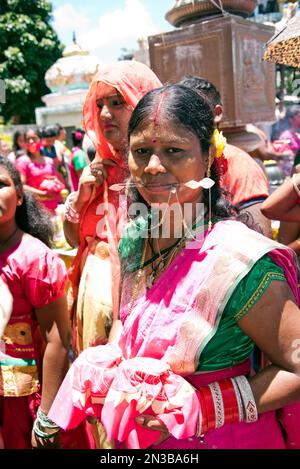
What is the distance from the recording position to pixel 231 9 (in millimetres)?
3309

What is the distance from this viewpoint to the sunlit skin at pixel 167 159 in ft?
4.13

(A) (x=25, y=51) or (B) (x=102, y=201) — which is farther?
(A) (x=25, y=51)

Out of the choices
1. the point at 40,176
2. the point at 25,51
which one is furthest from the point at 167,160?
the point at 25,51

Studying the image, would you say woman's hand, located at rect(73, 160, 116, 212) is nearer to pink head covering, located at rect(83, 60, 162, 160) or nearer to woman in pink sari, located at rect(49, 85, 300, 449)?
pink head covering, located at rect(83, 60, 162, 160)

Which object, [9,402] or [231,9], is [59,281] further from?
[231,9]

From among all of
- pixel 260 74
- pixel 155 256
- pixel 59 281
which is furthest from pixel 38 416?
pixel 260 74

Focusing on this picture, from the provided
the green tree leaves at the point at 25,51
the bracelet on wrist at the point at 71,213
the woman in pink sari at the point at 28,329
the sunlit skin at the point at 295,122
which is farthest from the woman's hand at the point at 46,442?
the green tree leaves at the point at 25,51

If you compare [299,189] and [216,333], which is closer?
[216,333]

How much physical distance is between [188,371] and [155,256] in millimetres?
397

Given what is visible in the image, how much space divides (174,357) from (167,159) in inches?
20.9

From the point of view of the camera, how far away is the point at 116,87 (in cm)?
205

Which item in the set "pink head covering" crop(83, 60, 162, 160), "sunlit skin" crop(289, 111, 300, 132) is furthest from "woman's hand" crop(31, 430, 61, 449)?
"sunlit skin" crop(289, 111, 300, 132)

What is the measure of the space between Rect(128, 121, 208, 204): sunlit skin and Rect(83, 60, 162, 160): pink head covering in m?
0.80

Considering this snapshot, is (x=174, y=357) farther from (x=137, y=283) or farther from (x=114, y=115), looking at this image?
(x=114, y=115)
